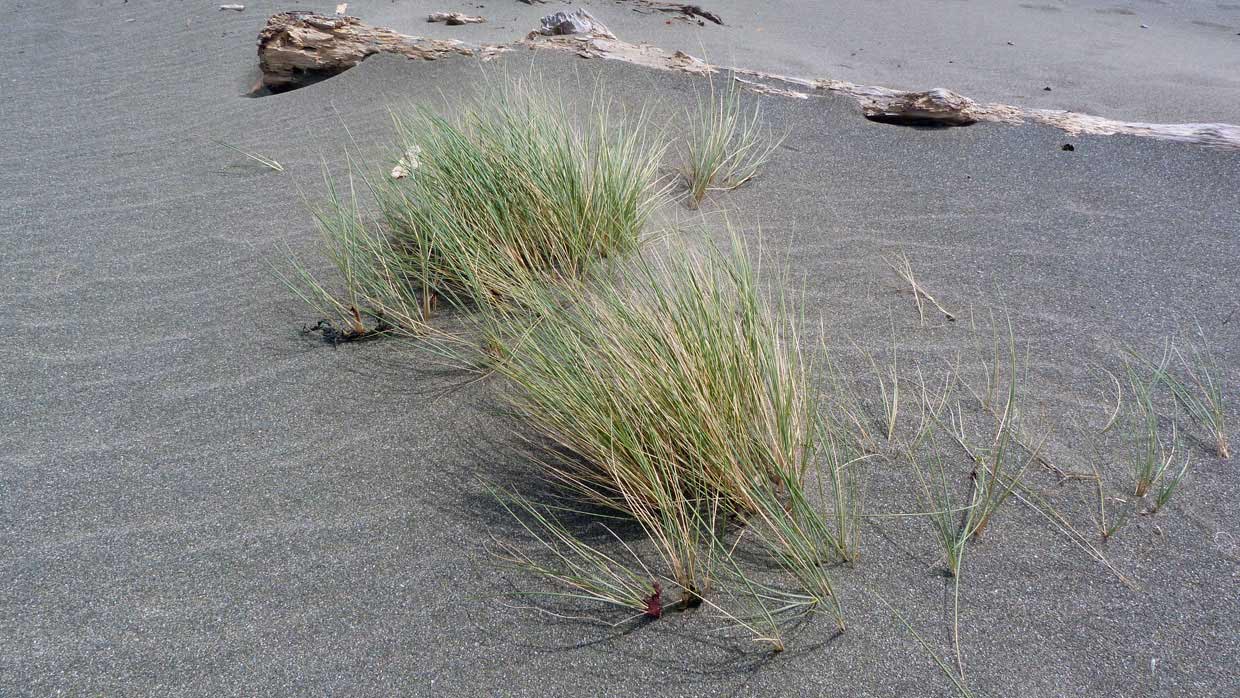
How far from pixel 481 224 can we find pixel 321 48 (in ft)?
9.35

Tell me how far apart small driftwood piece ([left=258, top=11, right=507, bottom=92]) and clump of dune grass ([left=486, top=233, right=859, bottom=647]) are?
3283 mm

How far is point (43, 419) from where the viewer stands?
207cm

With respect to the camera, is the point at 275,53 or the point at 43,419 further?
the point at 275,53

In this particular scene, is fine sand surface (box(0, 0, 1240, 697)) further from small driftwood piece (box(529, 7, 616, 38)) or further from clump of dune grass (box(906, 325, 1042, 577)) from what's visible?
small driftwood piece (box(529, 7, 616, 38))

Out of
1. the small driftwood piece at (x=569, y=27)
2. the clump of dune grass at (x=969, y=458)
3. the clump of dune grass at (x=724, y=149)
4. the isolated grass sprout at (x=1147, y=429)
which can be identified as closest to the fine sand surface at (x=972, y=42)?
the small driftwood piece at (x=569, y=27)

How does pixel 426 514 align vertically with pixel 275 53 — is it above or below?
below

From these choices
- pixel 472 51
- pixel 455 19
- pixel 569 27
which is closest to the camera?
pixel 472 51

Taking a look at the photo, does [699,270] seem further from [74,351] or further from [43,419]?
[74,351]

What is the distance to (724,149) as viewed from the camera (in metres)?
3.41

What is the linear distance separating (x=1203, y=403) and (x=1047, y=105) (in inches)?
135

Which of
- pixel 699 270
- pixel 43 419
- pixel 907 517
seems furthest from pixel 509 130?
pixel 907 517

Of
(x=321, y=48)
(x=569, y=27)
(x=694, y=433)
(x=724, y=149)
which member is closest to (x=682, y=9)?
(x=569, y=27)

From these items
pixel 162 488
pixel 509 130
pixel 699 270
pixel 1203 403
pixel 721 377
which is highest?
pixel 509 130

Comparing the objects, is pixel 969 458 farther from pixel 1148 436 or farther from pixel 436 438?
pixel 436 438
